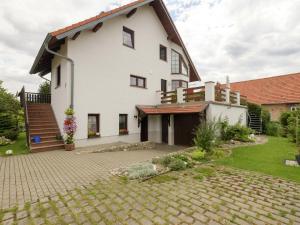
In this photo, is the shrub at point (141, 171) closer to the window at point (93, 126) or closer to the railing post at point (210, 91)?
the window at point (93, 126)

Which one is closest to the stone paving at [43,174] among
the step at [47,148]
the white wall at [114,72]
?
the step at [47,148]

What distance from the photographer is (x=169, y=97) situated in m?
14.7

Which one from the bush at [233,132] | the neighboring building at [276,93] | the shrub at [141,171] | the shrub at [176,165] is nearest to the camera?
the shrub at [141,171]

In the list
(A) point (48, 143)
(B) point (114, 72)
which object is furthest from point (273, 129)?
(A) point (48, 143)

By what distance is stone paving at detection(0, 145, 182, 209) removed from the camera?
4348 mm

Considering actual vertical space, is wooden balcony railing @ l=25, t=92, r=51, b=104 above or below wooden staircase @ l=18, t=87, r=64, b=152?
above

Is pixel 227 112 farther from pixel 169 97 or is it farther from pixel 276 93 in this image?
pixel 276 93

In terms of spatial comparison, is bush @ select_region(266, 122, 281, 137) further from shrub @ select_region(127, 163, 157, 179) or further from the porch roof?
shrub @ select_region(127, 163, 157, 179)

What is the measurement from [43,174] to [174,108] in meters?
9.33

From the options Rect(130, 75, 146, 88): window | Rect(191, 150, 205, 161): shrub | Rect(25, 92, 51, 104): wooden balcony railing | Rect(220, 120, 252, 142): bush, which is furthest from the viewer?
Rect(25, 92, 51, 104): wooden balcony railing

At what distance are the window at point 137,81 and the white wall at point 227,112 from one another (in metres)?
5.76

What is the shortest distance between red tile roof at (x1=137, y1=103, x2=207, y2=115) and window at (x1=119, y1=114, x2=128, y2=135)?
4.55ft

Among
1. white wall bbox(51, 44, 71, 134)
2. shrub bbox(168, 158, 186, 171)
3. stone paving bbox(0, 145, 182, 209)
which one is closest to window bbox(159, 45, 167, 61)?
white wall bbox(51, 44, 71, 134)

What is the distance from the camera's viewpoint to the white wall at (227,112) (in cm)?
1162
